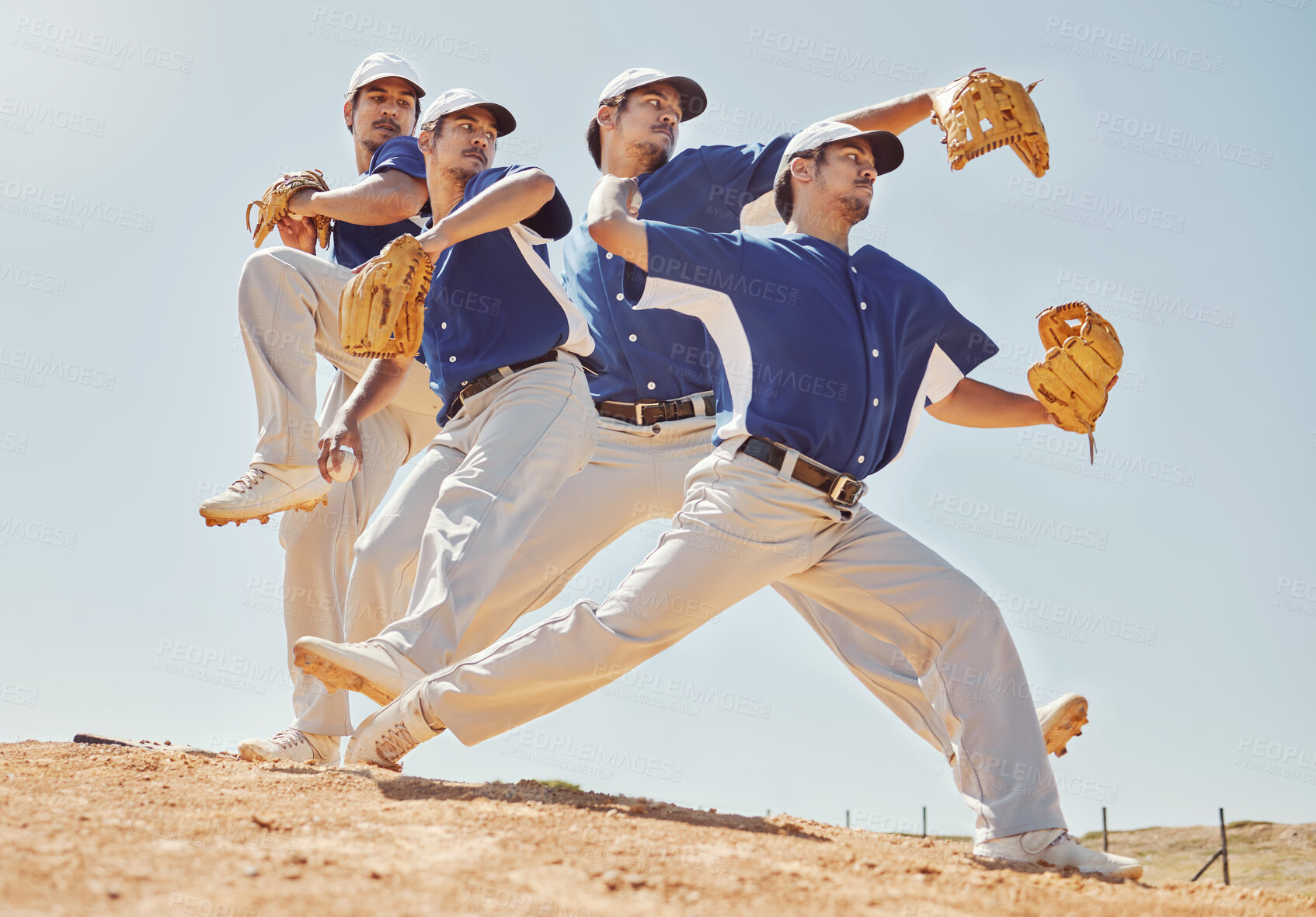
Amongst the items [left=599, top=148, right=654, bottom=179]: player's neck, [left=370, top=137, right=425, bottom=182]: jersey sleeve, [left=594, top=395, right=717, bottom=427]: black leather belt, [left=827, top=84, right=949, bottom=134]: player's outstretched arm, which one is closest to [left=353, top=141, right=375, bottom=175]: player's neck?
[left=370, top=137, right=425, bottom=182]: jersey sleeve

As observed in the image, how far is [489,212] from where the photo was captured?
16.5ft

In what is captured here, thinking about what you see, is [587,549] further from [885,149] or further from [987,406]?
[885,149]

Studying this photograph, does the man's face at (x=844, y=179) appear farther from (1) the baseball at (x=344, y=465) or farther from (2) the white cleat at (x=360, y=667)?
(2) the white cleat at (x=360, y=667)

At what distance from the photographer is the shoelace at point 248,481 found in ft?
19.0

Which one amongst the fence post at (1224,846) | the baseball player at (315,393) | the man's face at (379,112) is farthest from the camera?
the fence post at (1224,846)

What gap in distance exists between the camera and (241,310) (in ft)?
20.4

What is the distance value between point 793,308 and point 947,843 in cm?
237

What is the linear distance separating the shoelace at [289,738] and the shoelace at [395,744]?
4.50ft

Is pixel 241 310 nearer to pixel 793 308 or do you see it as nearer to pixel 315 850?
pixel 793 308

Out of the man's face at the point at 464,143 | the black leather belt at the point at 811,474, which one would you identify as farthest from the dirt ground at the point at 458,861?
the man's face at the point at 464,143

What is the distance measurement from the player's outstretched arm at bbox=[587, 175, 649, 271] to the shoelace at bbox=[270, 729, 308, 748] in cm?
306

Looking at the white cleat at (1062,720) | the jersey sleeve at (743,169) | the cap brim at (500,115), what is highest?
the jersey sleeve at (743,169)

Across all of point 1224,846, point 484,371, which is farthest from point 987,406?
point 1224,846

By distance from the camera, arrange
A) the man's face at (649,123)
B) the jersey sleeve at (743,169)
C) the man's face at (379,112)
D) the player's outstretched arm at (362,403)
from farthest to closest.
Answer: the man's face at (379,112) < the man's face at (649,123) < the jersey sleeve at (743,169) < the player's outstretched arm at (362,403)
